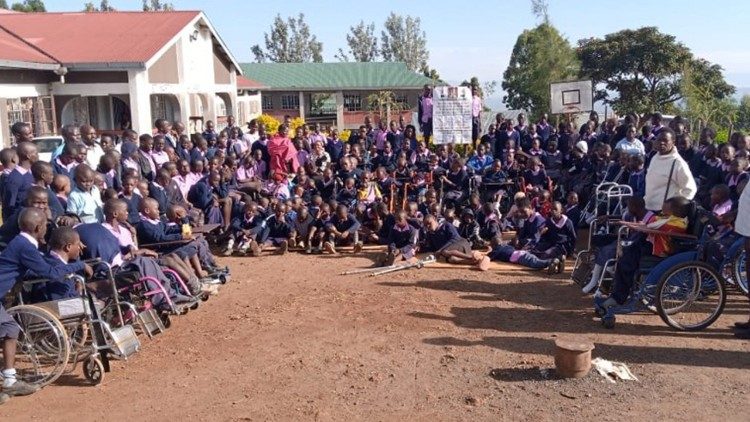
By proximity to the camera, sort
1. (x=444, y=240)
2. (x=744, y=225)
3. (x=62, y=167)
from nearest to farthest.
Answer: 1. (x=744, y=225)
2. (x=62, y=167)
3. (x=444, y=240)

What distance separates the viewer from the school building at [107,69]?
1934 cm

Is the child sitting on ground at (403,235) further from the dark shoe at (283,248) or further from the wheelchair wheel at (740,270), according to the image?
the wheelchair wheel at (740,270)

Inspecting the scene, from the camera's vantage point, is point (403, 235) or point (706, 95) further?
point (706, 95)

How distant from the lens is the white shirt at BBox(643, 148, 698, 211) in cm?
714

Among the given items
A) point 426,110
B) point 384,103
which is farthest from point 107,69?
point 384,103

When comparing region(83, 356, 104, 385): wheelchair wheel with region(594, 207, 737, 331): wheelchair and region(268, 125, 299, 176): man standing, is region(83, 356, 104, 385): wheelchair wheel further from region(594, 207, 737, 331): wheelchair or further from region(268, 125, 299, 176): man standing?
region(268, 125, 299, 176): man standing

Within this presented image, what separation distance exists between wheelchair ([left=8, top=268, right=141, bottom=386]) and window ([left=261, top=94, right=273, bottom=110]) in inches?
1393

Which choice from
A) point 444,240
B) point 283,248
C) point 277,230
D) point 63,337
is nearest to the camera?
point 63,337

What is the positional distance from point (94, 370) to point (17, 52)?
1656 centimetres

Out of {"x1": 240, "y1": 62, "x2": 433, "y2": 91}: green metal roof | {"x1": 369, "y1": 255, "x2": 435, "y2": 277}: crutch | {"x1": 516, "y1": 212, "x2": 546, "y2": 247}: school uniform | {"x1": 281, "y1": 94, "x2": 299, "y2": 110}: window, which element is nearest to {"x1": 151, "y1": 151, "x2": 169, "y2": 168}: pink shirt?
{"x1": 369, "y1": 255, "x2": 435, "y2": 277}: crutch

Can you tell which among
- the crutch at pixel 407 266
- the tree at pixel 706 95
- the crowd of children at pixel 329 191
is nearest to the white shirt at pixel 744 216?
the crowd of children at pixel 329 191

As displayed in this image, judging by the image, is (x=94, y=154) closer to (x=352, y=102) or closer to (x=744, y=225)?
(x=744, y=225)

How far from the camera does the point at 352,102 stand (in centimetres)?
3959

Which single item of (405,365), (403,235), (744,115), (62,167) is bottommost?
(405,365)
